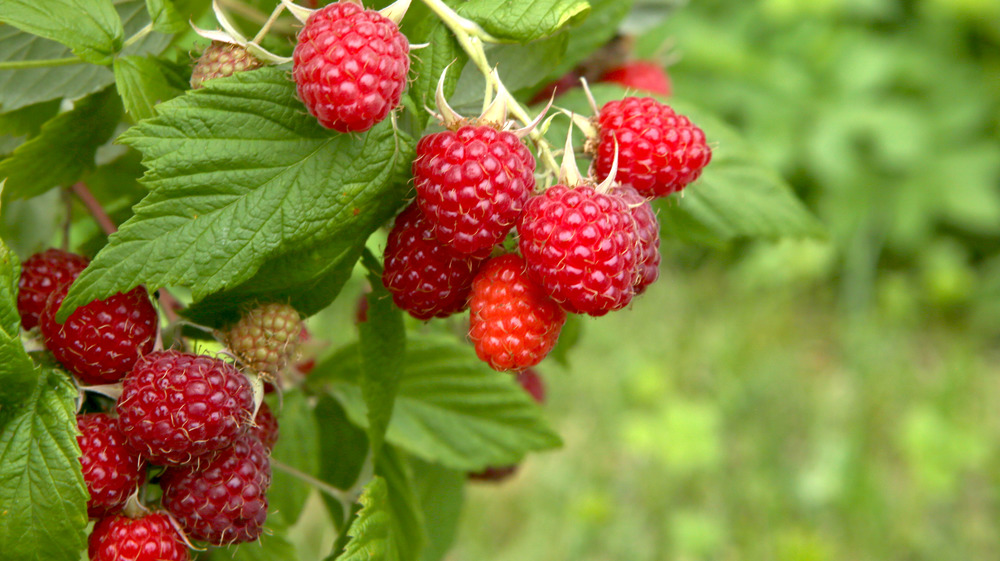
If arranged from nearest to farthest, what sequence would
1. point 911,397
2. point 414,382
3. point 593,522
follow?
point 414,382
point 593,522
point 911,397

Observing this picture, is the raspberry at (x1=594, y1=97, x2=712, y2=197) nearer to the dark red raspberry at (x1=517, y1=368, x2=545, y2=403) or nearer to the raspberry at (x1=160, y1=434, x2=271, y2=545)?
the raspberry at (x1=160, y1=434, x2=271, y2=545)

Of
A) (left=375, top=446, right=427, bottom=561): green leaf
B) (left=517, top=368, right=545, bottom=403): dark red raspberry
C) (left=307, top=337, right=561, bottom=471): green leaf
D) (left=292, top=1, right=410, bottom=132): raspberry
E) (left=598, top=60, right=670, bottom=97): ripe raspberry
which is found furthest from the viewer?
(left=517, top=368, right=545, bottom=403): dark red raspberry

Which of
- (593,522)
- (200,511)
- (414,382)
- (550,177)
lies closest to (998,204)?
(593,522)

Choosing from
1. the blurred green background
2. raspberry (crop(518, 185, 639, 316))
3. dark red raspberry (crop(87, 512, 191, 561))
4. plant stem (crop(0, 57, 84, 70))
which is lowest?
the blurred green background

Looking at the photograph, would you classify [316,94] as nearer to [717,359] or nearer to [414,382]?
[414,382]

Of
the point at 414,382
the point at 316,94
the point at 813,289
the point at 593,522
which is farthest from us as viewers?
the point at 813,289

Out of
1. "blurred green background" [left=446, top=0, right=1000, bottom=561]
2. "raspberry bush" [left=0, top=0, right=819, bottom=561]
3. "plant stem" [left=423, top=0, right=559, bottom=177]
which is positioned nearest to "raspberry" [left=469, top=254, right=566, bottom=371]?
"raspberry bush" [left=0, top=0, right=819, bottom=561]

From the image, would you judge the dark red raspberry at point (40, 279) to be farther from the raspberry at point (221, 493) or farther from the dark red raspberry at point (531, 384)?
the dark red raspberry at point (531, 384)
